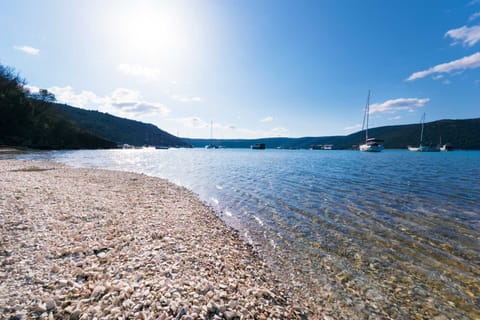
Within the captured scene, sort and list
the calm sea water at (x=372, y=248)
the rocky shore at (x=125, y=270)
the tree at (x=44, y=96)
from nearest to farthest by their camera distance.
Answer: the rocky shore at (x=125, y=270) < the calm sea water at (x=372, y=248) < the tree at (x=44, y=96)

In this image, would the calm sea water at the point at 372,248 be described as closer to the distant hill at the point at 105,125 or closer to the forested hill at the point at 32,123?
the forested hill at the point at 32,123

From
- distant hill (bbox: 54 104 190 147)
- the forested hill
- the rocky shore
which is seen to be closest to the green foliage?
the forested hill

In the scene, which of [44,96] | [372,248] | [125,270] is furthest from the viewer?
[44,96]

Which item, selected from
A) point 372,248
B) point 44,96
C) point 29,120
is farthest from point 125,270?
point 44,96

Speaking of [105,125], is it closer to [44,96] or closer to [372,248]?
[44,96]

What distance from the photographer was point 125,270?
4.44m

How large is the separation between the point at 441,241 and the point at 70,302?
479 inches

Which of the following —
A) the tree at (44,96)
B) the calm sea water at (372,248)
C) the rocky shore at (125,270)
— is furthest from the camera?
the tree at (44,96)

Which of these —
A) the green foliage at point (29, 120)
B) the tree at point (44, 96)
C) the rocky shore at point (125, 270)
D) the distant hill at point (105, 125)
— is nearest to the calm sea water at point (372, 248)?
the rocky shore at point (125, 270)

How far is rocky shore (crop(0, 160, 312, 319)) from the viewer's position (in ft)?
10.8

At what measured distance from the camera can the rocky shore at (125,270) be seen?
10.8 feet

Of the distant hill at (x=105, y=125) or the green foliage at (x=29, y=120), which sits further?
the distant hill at (x=105, y=125)

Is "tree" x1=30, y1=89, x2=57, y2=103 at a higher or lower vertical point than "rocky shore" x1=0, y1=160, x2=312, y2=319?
higher

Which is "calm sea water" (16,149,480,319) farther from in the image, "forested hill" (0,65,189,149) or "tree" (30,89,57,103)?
"tree" (30,89,57,103)
